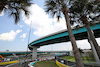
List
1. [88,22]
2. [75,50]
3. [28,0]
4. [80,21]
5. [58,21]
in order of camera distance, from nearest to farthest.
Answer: [75,50], [28,0], [58,21], [88,22], [80,21]

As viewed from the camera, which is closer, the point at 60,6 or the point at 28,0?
the point at 28,0

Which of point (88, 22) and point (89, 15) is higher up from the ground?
point (89, 15)

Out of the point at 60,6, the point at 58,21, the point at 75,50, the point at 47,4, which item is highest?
the point at 47,4

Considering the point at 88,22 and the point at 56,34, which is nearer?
the point at 88,22

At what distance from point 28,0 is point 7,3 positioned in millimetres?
1663

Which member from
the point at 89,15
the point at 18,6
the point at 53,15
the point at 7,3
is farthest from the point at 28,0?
the point at 89,15

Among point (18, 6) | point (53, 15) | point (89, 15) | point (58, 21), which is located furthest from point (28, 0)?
point (89, 15)

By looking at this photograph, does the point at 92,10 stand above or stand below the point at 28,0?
above

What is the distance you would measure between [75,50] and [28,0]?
5573 millimetres

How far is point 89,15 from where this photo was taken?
9.44 meters

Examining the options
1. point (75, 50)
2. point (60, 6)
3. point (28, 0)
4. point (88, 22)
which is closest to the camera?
point (75, 50)

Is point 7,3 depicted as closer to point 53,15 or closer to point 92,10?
point 53,15

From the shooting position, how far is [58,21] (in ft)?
23.2

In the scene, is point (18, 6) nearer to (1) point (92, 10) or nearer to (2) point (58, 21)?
(2) point (58, 21)
